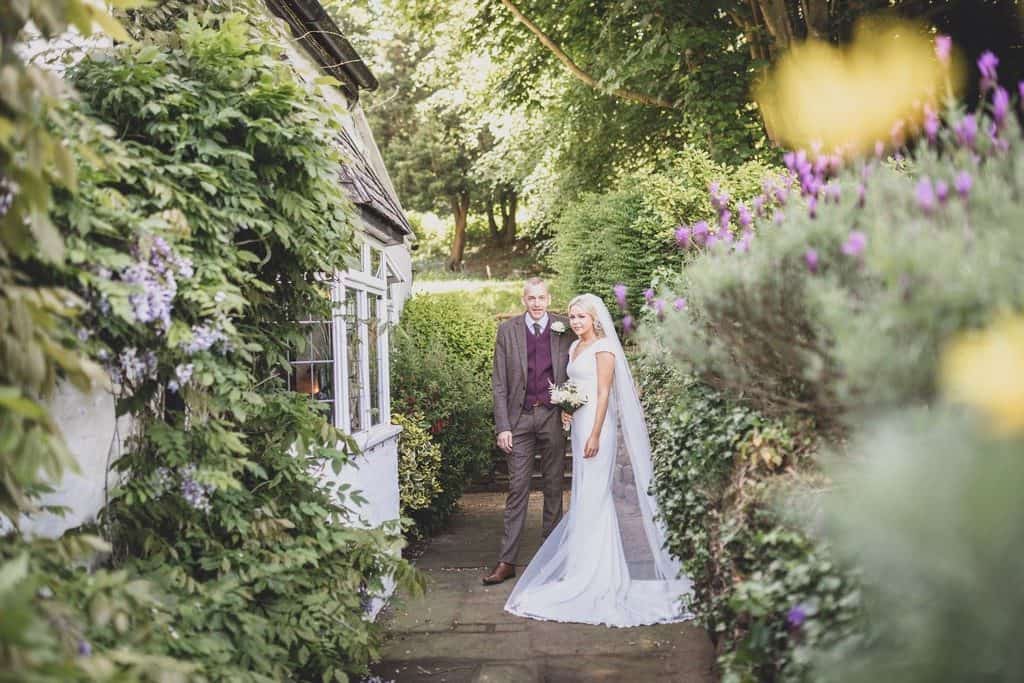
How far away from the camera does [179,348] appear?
3375mm

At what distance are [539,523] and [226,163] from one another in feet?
22.8

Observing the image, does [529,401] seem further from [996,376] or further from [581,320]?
[996,376]

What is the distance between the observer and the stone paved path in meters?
5.28

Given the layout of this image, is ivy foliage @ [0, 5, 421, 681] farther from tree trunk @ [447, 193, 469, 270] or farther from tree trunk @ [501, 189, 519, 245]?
tree trunk @ [501, 189, 519, 245]

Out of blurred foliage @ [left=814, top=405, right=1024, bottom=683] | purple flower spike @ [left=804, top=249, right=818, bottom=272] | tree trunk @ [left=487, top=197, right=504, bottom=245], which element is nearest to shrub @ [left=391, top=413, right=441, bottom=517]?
purple flower spike @ [left=804, top=249, right=818, bottom=272]

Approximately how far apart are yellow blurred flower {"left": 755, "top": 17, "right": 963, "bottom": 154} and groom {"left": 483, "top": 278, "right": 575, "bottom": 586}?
3.71 meters

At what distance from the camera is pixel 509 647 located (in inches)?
229

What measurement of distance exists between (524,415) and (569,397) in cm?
61

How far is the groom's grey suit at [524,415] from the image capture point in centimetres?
772

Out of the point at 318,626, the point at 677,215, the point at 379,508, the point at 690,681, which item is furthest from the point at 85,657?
the point at 677,215

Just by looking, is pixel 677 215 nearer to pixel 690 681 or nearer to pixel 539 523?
pixel 539 523

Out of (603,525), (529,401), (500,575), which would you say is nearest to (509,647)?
(603,525)

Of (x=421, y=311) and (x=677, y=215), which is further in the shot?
(x=421, y=311)

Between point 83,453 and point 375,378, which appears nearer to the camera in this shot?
point 83,453
